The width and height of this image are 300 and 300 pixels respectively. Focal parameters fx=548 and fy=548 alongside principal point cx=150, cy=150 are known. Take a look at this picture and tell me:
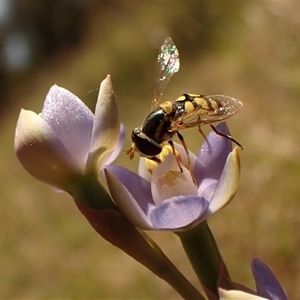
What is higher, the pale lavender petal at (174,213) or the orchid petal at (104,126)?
the orchid petal at (104,126)

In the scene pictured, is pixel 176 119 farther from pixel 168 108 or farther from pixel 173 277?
pixel 173 277

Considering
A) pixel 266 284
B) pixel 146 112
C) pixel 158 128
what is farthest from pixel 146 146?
pixel 146 112

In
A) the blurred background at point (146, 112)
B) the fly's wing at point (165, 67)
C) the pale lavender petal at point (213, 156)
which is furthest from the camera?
the blurred background at point (146, 112)

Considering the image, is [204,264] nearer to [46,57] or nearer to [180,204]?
[180,204]

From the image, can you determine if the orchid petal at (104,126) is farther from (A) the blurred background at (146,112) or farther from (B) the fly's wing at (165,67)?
(A) the blurred background at (146,112)

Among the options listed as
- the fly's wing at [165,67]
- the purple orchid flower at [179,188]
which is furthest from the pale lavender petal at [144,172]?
the fly's wing at [165,67]

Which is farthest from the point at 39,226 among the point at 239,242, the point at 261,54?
the point at 261,54

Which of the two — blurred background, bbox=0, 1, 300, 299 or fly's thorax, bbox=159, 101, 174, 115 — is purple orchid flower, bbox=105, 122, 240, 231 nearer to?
fly's thorax, bbox=159, 101, 174, 115
